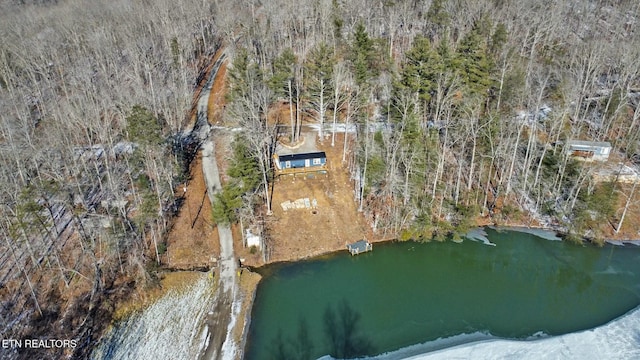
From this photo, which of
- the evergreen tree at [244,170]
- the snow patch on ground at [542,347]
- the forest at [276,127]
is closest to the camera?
the snow patch on ground at [542,347]

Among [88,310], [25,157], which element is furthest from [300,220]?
[25,157]

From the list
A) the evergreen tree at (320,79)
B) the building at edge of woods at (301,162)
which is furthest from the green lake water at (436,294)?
the evergreen tree at (320,79)

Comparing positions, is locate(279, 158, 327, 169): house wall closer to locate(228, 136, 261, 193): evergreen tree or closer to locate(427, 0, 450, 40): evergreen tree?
locate(228, 136, 261, 193): evergreen tree

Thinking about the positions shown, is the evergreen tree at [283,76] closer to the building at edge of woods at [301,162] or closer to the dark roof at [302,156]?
the dark roof at [302,156]

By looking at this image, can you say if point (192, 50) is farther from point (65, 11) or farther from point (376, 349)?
point (376, 349)

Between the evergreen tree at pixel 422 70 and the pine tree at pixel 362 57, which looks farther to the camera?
the pine tree at pixel 362 57

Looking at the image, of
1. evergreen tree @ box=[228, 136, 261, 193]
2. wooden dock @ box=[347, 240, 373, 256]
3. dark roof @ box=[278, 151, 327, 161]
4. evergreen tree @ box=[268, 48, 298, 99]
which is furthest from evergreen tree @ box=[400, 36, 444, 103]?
evergreen tree @ box=[228, 136, 261, 193]

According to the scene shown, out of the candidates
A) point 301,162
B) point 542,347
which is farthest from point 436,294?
Answer: point 301,162

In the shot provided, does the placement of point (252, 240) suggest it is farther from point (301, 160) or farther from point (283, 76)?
point (283, 76)
